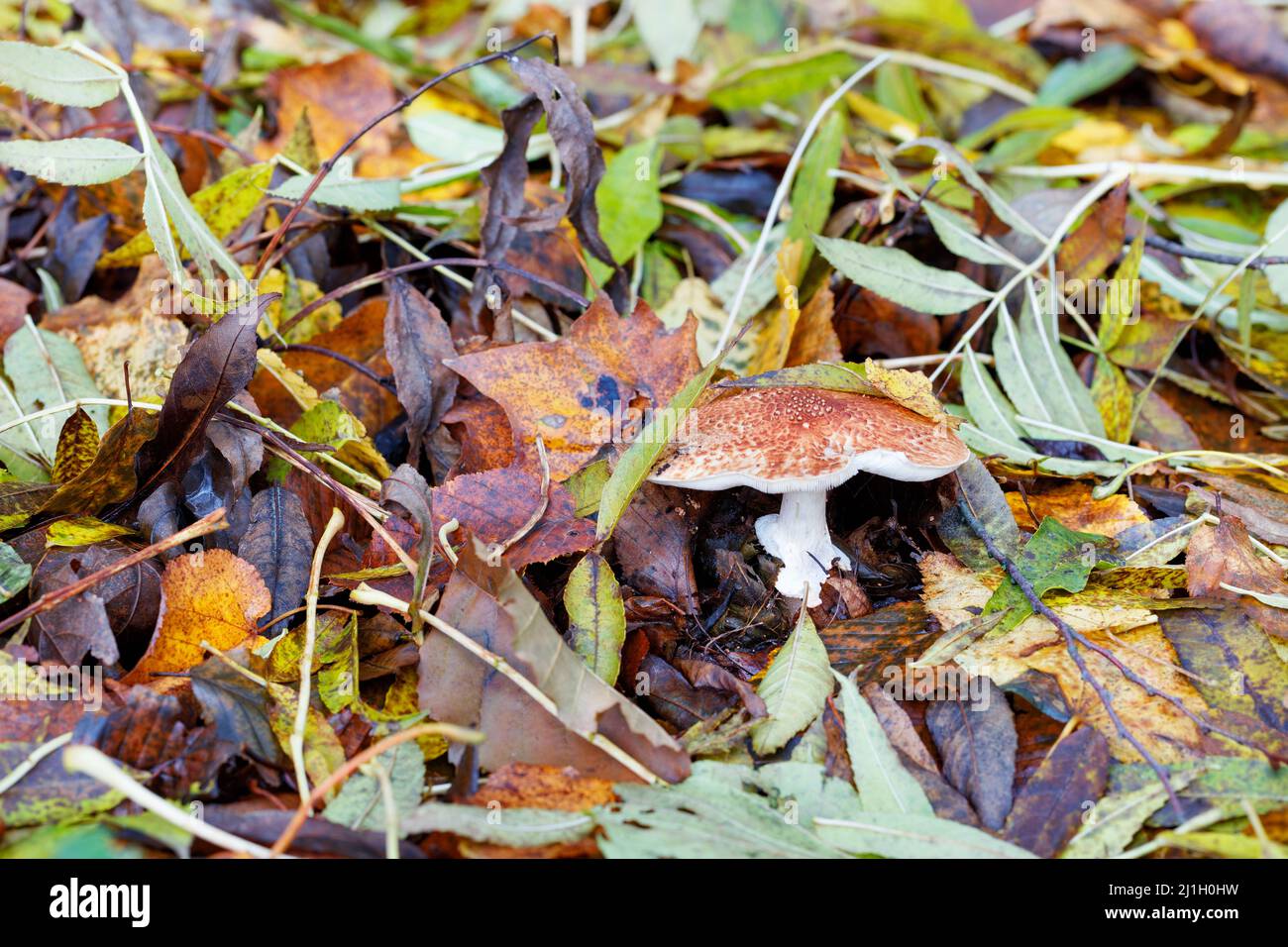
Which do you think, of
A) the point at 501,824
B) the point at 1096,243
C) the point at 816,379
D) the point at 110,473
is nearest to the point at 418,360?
the point at 110,473

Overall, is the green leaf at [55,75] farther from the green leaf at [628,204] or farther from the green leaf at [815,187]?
the green leaf at [815,187]

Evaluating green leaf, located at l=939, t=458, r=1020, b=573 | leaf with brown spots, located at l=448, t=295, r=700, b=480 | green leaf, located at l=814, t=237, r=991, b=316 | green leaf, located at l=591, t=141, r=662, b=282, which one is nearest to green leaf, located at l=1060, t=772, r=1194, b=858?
green leaf, located at l=939, t=458, r=1020, b=573

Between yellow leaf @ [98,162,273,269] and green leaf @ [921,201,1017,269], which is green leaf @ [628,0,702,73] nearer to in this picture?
green leaf @ [921,201,1017,269]

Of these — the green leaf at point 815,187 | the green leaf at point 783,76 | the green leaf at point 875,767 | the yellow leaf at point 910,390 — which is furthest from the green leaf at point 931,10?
the green leaf at point 875,767
